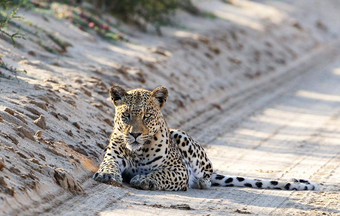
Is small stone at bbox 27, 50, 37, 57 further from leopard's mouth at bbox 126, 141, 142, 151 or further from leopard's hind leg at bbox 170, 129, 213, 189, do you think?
leopard's mouth at bbox 126, 141, 142, 151

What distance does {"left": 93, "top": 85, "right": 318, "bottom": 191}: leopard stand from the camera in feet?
29.7

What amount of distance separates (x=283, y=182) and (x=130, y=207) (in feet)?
8.59

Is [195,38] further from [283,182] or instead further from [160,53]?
[283,182]

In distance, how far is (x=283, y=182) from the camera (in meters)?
9.75

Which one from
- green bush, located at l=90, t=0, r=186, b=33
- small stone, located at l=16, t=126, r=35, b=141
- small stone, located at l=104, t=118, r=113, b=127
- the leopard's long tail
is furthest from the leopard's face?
green bush, located at l=90, t=0, r=186, b=33

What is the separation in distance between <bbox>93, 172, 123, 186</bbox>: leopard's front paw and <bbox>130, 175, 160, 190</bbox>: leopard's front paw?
0.61 feet

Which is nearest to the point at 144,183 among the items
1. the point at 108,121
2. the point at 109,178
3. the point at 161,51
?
the point at 109,178

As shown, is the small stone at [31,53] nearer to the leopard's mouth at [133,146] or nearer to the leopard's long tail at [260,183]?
the leopard's long tail at [260,183]

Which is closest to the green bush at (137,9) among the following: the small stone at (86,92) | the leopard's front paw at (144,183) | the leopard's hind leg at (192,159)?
the small stone at (86,92)

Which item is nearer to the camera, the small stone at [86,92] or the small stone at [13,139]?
the small stone at [13,139]

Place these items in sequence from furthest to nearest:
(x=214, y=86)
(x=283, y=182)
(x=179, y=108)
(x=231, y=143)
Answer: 1. (x=214, y=86)
2. (x=179, y=108)
3. (x=231, y=143)
4. (x=283, y=182)

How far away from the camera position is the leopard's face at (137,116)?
9.05 m

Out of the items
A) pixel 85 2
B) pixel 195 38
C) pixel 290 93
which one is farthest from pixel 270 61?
pixel 85 2

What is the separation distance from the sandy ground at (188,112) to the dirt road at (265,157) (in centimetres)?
2
